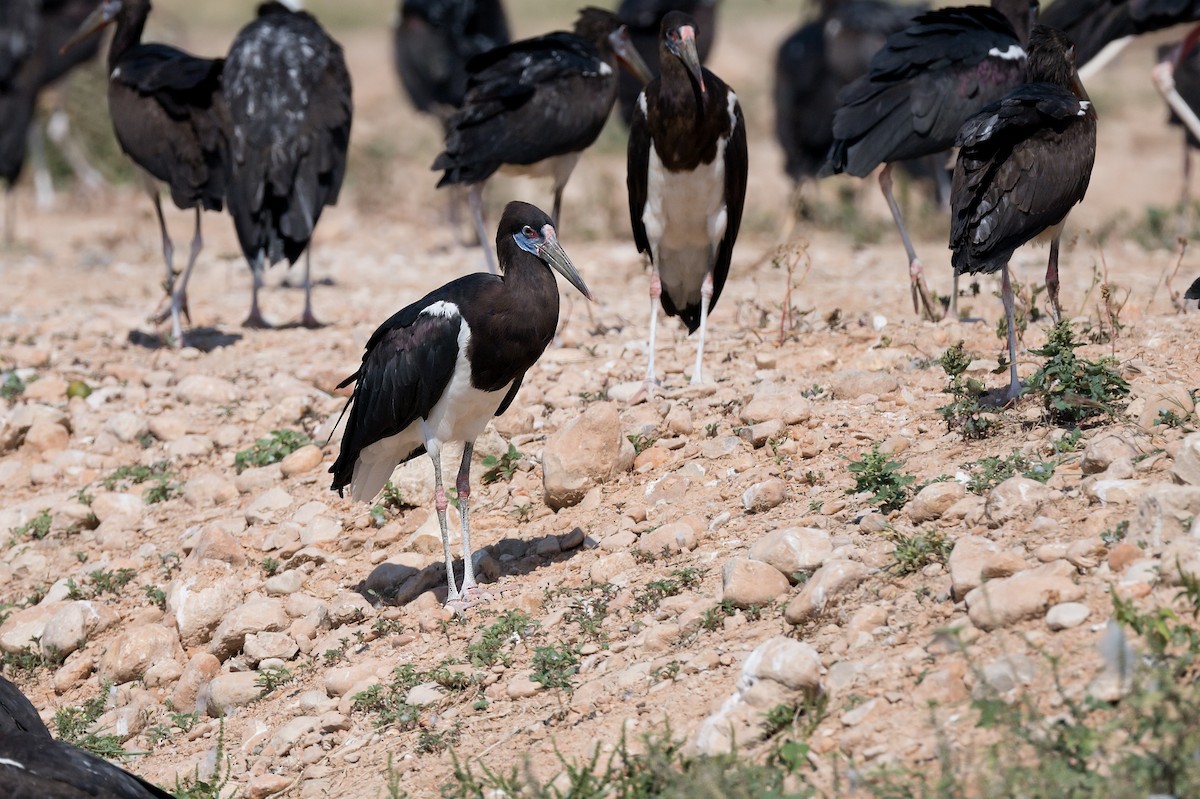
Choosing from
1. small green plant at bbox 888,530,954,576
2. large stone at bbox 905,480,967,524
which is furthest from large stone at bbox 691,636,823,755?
→ large stone at bbox 905,480,967,524

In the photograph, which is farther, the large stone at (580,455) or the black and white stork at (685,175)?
the black and white stork at (685,175)

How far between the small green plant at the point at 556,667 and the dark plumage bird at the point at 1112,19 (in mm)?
7446

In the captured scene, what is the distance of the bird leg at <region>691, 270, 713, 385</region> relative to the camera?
728cm

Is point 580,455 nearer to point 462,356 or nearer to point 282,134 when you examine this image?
point 462,356

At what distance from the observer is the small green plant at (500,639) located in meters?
5.38

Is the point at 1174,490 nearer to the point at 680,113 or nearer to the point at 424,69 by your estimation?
the point at 680,113

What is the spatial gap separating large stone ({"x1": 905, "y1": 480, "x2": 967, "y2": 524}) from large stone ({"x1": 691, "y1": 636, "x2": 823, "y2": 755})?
943 millimetres

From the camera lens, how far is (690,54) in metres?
6.96

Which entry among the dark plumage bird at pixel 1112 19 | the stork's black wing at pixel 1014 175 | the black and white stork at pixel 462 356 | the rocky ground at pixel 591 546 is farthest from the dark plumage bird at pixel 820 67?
the black and white stork at pixel 462 356

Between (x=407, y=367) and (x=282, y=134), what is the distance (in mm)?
4081

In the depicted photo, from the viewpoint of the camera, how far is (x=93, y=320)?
10.1 m

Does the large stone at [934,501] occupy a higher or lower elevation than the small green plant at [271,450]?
higher

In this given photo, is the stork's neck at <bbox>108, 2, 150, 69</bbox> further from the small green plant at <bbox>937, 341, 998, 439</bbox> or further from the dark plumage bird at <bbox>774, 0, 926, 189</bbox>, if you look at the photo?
the small green plant at <bbox>937, 341, 998, 439</bbox>

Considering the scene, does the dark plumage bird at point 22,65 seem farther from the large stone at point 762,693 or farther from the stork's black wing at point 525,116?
the large stone at point 762,693
